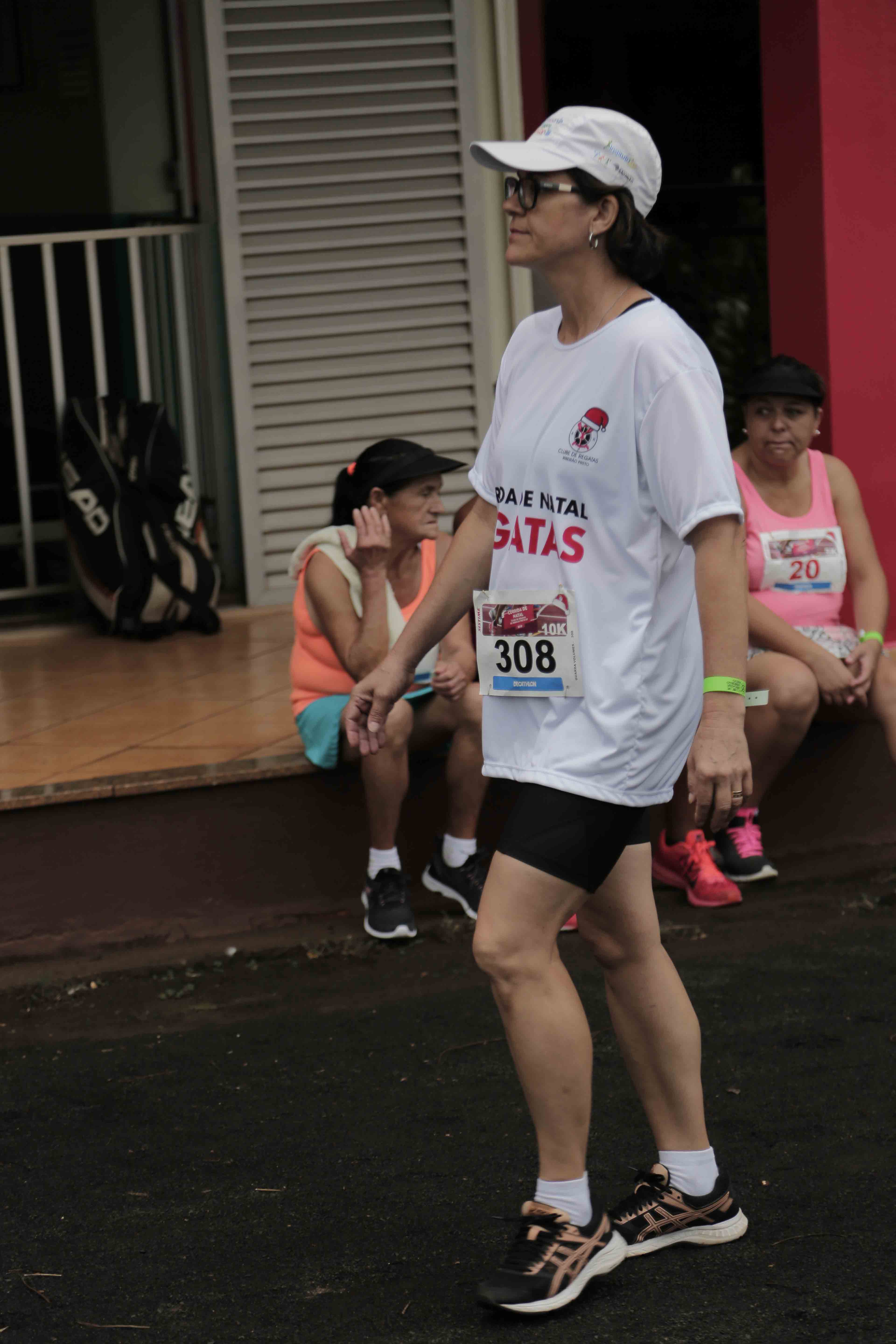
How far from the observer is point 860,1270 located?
244cm

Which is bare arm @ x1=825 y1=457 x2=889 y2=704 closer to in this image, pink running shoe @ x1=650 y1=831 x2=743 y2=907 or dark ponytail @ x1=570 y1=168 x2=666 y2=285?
pink running shoe @ x1=650 y1=831 x2=743 y2=907

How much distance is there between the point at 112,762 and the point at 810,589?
196cm

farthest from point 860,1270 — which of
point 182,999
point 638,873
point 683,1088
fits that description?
point 182,999

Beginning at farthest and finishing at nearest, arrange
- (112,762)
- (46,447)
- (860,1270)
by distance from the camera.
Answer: (46,447), (112,762), (860,1270)

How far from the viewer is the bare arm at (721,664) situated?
86.6 inches

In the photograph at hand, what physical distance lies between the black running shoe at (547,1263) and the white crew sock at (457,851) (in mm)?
1871

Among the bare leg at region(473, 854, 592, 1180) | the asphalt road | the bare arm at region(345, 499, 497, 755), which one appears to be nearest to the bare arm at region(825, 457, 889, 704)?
the asphalt road

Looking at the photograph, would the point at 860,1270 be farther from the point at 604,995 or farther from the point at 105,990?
the point at 105,990

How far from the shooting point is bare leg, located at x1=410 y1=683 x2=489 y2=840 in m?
4.19

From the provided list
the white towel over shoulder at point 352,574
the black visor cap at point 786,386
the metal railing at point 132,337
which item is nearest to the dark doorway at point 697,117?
the metal railing at point 132,337

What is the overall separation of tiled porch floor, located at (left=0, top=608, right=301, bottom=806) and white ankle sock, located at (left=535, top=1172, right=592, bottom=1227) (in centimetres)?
208

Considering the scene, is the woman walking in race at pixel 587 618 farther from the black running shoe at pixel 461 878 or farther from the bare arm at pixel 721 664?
the black running shoe at pixel 461 878

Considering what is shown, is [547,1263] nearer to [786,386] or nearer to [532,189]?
[532,189]

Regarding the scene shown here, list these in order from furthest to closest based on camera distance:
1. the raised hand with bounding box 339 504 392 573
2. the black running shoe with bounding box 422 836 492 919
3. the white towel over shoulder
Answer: the black running shoe with bounding box 422 836 492 919 < the white towel over shoulder < the raised hand with bounding box 339 504 392 573
